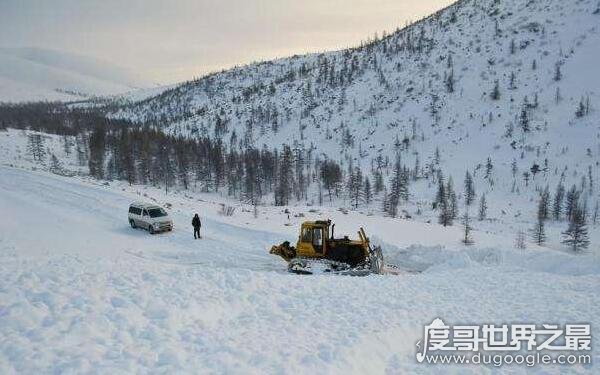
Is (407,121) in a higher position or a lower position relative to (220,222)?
higher

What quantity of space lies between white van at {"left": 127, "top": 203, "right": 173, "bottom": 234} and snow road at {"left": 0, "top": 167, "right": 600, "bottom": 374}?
7215mm

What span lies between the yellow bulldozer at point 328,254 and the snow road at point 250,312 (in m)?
1.54

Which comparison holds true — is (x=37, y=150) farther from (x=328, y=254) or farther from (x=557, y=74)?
(x=557, y=74)

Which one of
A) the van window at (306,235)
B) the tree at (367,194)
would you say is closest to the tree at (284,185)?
the tree at (367,194)

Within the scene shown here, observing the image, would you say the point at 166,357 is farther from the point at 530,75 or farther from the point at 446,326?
the point at 530,75

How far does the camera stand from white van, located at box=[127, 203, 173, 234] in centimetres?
2883

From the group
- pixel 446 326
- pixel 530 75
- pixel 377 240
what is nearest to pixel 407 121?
pixel 530 75

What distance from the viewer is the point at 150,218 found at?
95.0ft

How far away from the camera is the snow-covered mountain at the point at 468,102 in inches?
3433

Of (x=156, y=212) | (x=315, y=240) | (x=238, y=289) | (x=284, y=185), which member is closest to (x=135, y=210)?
(x=156, y=212)

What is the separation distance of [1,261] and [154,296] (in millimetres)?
6926

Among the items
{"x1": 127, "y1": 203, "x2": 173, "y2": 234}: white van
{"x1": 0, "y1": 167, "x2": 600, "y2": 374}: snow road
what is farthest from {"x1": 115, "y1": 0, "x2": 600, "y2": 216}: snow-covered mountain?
{"x1": 0, "y1": 167, "x2": 600, "y2": 374}: snow road

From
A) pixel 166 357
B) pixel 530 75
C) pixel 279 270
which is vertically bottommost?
pixel 279 270

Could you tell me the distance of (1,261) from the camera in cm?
1473
